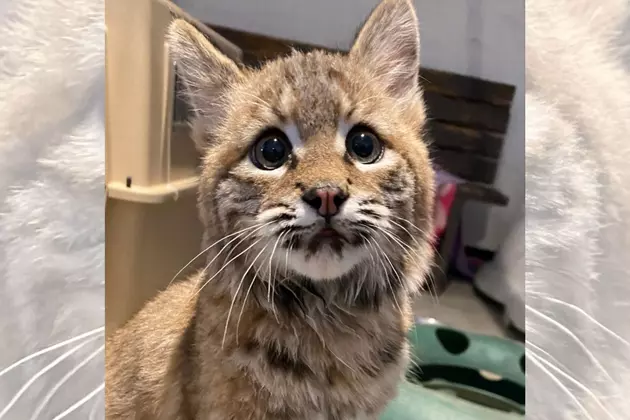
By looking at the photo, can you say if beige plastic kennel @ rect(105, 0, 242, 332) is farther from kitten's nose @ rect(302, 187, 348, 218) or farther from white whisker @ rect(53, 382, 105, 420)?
kitten's nose @ rect(302, 187, 348, 218)

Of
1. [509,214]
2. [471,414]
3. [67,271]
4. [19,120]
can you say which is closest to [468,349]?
[471,414]

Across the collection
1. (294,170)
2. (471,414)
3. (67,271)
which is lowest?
(471,414)

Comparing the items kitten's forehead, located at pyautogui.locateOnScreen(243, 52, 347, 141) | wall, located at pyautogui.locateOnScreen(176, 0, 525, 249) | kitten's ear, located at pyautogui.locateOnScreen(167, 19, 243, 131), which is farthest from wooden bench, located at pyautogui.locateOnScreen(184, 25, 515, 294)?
kitten's ear, located at pyautogui.locateOnScreen(167, 19, 243, 131)

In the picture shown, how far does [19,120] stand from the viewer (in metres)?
0.77

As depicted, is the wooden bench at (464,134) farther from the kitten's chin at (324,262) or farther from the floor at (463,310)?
the kitten's chin at (324,262)

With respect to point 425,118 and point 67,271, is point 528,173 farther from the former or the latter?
point 67,271

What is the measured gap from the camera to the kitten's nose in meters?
0.69

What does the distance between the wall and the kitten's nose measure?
0.25 metres

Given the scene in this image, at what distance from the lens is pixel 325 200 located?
693 millimetres

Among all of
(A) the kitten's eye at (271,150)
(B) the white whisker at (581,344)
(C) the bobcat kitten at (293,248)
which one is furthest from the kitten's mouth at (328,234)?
(B) the white whisker at (581,344)

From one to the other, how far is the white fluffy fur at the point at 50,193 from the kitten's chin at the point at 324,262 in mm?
255

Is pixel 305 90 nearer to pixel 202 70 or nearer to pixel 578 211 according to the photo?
pixel 202 70

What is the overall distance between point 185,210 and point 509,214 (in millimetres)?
443

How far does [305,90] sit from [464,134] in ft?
0.79
